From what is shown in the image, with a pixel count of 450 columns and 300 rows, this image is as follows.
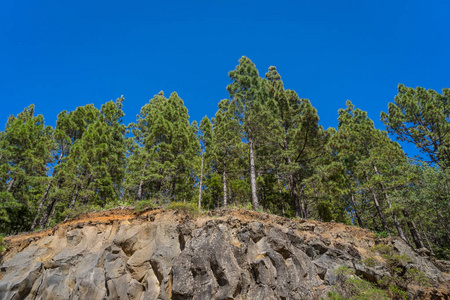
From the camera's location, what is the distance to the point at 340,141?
21.6 metres

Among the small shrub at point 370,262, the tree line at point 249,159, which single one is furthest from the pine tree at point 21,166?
the small shrub at point 370,262

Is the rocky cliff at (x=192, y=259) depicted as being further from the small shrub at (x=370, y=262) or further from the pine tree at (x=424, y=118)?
the pine tree at (x=424, y=118)

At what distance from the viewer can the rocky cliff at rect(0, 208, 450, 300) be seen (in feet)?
30.7

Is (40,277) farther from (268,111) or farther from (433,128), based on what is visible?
(433,128)

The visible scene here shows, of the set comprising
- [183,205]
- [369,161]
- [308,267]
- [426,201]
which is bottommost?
[308,267]

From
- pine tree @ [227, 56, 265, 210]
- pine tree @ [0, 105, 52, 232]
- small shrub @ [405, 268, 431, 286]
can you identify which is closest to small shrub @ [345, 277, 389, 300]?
small shrub @ [405, 268, 431, 286]

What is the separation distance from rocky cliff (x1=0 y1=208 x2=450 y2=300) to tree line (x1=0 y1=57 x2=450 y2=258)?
3527 mm

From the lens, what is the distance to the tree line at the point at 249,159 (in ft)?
56.3

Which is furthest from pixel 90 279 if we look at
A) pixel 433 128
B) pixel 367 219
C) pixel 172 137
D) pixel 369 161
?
pixel 367 219

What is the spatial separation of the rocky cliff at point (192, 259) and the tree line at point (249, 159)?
353cm

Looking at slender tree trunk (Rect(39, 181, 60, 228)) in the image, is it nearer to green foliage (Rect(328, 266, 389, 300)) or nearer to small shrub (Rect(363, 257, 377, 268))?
green foliage (Rect(328, 266, 389, 300))

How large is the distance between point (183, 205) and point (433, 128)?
68.7 ft

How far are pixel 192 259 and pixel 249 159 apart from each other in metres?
12.1

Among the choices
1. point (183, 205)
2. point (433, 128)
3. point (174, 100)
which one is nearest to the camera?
point (183, 205)
